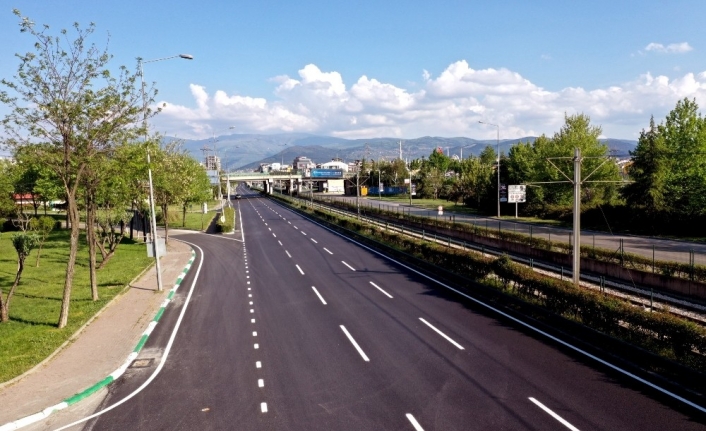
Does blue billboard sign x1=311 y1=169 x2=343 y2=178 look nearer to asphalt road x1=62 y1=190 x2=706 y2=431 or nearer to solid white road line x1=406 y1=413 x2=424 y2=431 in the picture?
asphalt road x1=62 y1=190 x2=706 y2=431

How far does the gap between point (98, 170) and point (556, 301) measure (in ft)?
67.5

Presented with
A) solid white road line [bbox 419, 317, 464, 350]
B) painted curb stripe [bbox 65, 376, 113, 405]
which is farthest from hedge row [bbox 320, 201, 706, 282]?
painted curb stripe [bbox 65, 376, 113, 405]

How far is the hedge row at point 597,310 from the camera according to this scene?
13.2 metres

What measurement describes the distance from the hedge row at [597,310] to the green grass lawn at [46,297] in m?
18.5

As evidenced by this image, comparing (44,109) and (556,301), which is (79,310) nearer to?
(44,109)

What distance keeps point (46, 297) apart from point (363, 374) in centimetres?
1943

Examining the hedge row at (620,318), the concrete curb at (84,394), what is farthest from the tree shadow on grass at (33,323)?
the hedge row at (620,318)

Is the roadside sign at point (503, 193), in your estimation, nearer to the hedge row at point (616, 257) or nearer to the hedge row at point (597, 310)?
the hedge row at point (616, 257)

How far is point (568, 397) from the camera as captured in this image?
12.0 meters

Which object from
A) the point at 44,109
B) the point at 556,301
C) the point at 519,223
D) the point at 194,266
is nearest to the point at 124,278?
the point at 194,266

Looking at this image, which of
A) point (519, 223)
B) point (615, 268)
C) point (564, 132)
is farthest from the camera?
point (564, 132)

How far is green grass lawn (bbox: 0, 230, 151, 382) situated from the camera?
16.0 m

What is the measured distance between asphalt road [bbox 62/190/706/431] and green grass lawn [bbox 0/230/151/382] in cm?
344

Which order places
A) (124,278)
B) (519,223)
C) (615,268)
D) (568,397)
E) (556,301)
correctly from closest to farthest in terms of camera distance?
1. (568,397)
2. (556,301)
3. (615,268)
4. (124,278)
5. (519,223)
